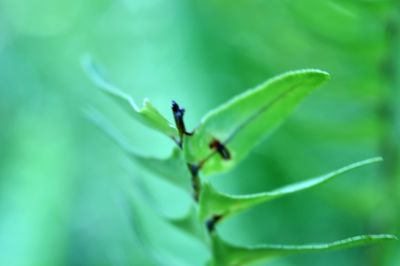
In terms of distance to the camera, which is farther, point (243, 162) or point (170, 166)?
point (243, 162)

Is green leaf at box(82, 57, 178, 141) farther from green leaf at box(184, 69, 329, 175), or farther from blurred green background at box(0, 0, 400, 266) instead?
blurred green background at box(0, 0, 400, 266)

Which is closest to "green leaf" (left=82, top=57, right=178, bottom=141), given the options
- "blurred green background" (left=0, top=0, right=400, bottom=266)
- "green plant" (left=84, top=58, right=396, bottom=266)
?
"green plant" (left=84, top=58, right=396, bottom=266)

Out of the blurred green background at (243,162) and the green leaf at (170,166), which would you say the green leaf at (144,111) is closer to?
the green leaf at (170,166)

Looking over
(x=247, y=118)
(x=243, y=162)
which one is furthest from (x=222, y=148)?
(x=243, y=162)

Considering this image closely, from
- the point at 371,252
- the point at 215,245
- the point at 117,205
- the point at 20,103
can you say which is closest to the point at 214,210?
the point at 215,245

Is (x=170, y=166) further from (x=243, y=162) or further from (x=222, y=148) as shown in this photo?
(x=243, y=162)

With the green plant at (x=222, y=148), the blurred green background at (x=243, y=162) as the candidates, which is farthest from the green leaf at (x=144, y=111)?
the blurred green background at (x=243, y=162)
